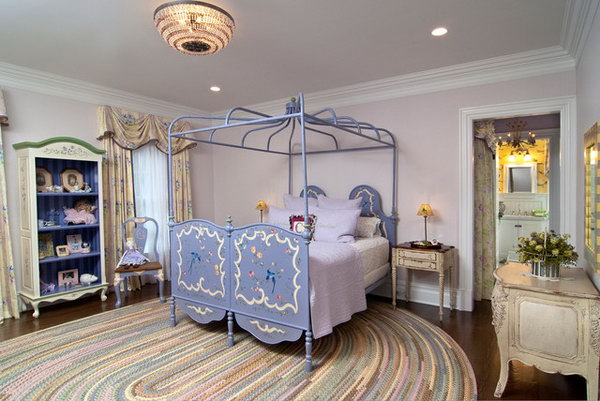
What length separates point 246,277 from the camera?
2.86 metres

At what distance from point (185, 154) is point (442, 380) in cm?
450

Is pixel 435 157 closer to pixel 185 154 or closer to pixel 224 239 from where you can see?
pixel 224 239

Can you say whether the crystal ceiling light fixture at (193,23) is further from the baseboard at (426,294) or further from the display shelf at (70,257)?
the baseboard at (426,294)

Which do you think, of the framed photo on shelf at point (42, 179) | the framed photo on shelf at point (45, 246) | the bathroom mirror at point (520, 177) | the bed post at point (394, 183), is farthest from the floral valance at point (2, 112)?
the bathroom mirror at point (520, 177)

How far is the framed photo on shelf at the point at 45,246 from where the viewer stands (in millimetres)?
3902

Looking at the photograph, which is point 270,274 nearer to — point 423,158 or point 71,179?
point 423,158

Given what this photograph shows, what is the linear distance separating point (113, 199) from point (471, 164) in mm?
4353

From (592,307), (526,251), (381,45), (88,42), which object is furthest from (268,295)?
(88,42)

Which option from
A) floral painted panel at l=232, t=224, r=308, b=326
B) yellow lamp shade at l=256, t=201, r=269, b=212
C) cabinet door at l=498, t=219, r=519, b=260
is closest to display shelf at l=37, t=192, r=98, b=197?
yellow lamp shade at l=256, t=201, r=269, b=212

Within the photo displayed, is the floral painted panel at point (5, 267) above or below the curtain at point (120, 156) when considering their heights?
below

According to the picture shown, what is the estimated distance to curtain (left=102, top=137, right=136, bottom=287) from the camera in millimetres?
4469

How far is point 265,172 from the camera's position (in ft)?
17.5

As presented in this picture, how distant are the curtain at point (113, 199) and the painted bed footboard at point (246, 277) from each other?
1.58 m

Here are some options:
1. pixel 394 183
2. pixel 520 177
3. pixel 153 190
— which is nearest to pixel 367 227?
pixel 394 183
